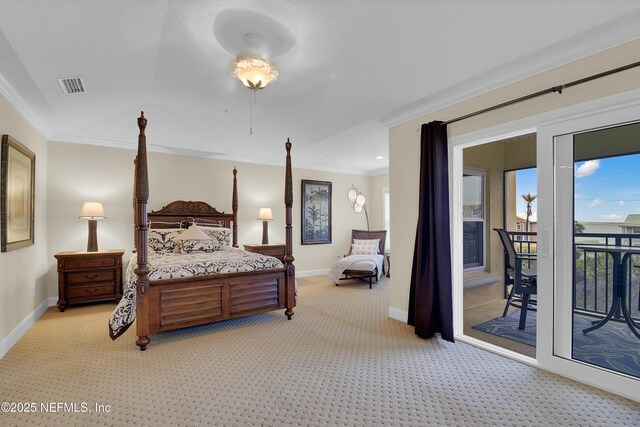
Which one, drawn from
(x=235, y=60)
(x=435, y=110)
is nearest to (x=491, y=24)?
(x=435, y=110)

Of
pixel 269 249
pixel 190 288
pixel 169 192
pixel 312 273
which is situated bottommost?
pixel 312 273

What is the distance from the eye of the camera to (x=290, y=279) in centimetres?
406

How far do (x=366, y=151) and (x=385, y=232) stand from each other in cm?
202

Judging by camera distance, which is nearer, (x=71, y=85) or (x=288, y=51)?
(x=288, y=51)

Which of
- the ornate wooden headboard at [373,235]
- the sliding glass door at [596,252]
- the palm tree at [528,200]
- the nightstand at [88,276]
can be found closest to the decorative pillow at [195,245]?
the nightstand at [88,276]

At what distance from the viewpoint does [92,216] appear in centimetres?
449

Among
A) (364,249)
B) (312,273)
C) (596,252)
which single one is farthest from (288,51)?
(312,273)

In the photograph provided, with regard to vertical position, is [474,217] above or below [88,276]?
above

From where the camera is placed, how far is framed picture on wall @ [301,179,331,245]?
273 inches

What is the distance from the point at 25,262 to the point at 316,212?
482 cm

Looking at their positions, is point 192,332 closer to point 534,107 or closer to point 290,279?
point 290,279

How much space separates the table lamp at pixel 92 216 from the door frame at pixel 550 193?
4.87 metres

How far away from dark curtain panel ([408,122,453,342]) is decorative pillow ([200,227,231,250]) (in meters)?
3.23

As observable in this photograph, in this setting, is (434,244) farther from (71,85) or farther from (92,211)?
(92,211)
